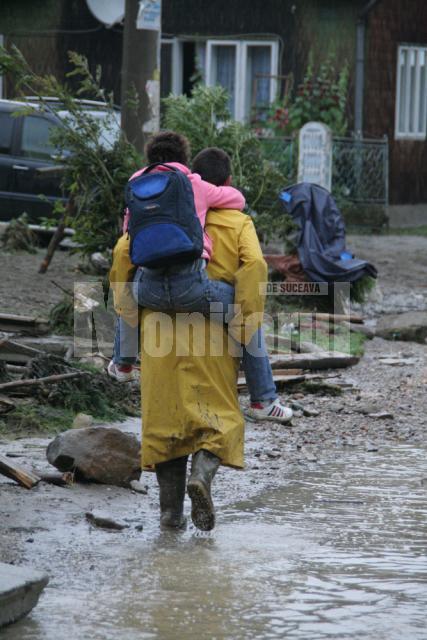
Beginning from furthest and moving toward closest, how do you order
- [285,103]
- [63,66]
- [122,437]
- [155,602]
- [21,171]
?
[63,66] → [285,103] → [21,171] → [122,437] → [155,602]

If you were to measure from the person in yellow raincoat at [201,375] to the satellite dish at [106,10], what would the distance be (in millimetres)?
19670

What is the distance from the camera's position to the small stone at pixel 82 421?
756 centimetres

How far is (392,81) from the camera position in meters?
24.2

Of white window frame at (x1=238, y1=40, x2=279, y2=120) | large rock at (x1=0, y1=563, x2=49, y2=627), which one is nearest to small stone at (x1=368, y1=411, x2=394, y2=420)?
large rock at (x1=0, y1=563, x2=49, y2=627)

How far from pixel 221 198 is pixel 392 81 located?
18803mm

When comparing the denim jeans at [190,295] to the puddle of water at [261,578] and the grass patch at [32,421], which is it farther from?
the grass patch at [32,421]

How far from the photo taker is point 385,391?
9.82 metres

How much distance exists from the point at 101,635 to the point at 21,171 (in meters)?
12.9

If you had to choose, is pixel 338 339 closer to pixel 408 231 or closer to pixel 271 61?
pixel 408 231

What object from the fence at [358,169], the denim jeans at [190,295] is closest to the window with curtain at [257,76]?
the fence at [358,169]

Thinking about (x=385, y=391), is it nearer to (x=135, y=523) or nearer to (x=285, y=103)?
(x=135, y=523)

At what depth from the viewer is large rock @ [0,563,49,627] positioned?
4480 millimetres

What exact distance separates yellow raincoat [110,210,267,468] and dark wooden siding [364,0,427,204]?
1804 cm

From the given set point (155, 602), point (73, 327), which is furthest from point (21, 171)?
point (155, 602)
